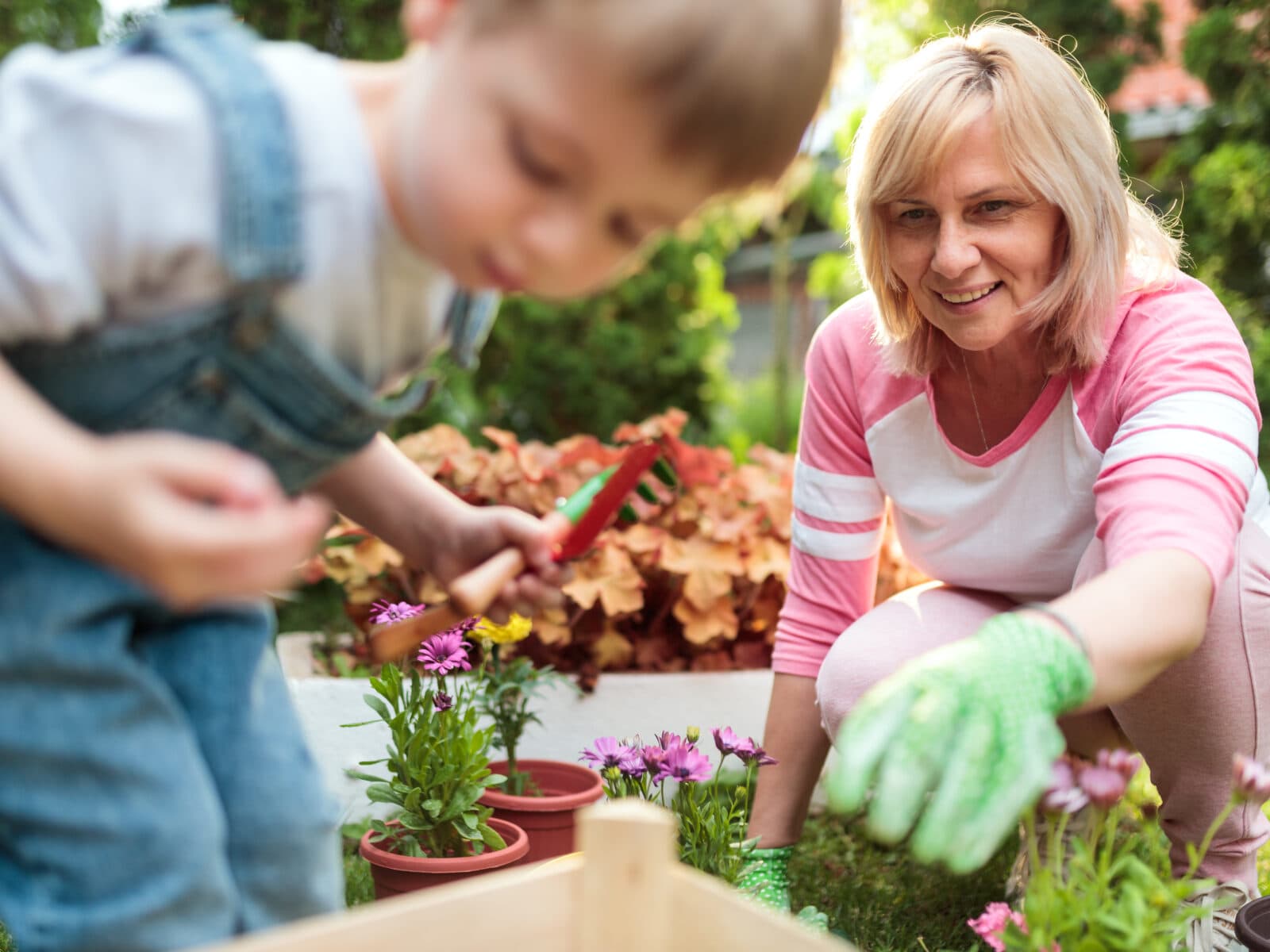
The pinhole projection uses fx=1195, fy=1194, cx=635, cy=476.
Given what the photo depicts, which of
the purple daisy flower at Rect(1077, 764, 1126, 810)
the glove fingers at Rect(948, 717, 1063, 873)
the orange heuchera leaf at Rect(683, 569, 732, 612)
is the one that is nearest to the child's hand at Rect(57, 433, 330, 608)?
the glove fingers at Rect(948, 717, 1063, 873)

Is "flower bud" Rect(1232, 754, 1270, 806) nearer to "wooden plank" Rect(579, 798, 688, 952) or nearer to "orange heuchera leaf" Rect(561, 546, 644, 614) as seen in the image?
"wooden plank" Rect(579, 798, 688, 952)

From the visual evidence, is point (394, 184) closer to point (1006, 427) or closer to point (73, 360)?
point (73, 360)

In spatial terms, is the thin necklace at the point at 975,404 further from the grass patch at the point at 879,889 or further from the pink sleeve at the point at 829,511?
the grass patch at the point at 879,889

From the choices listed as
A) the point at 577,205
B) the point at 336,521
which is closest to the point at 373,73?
the point at 577,205

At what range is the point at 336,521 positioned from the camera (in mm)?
2715

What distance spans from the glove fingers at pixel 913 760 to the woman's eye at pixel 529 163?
548 millimetres

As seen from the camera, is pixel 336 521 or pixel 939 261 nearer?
pixel 939 261

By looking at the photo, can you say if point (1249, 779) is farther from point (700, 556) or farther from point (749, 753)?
point (700, 556)

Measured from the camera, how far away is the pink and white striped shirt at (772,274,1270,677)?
144 centimetres

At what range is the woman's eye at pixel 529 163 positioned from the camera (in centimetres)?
90

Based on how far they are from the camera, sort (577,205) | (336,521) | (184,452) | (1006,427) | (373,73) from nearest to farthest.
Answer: (184,452) < (577,205) < (373,73) < (1006,427) < (336,521)

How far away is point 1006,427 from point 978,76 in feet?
1.75

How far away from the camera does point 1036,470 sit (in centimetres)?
183

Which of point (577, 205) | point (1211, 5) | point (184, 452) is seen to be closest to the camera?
point (184, 452)
